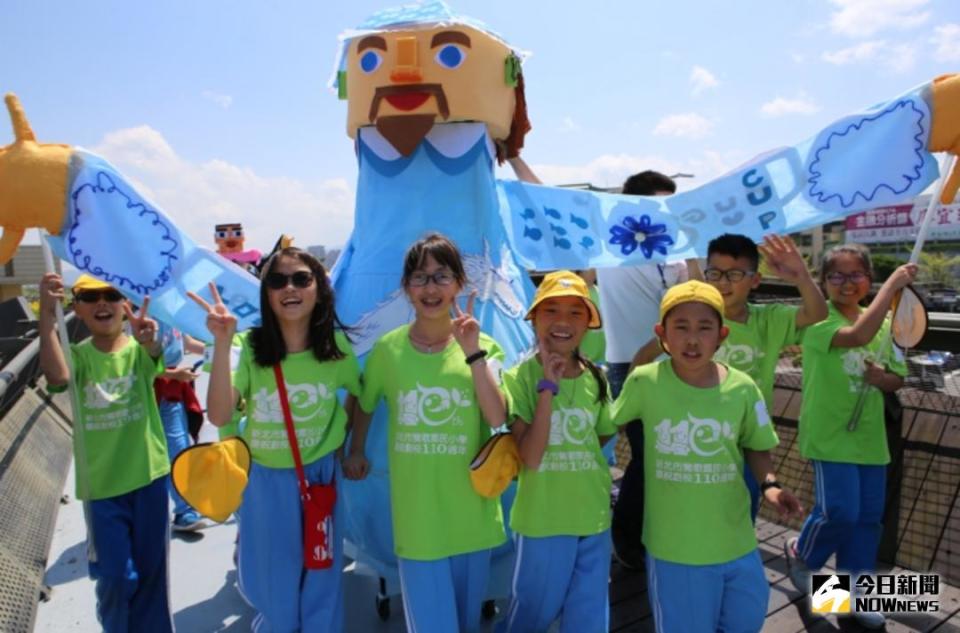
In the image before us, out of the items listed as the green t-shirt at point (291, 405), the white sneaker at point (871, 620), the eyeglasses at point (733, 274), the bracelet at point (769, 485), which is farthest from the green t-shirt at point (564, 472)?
the white sneaker at point (871, 620)

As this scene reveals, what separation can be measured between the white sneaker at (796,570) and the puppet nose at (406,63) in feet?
8.69

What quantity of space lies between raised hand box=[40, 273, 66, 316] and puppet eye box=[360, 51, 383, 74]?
1.47m

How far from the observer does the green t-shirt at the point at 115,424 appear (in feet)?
7.81

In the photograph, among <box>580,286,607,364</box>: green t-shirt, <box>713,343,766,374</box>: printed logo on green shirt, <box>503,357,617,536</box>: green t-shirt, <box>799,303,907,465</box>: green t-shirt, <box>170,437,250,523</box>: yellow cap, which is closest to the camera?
<box>170,437,250,523</box>: yellow cap

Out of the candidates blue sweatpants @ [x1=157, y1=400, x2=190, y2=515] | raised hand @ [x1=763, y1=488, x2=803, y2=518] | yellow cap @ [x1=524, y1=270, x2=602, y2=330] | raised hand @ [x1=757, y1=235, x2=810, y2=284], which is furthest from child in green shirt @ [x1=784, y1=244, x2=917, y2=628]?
blue sweatpants @ [x1=157, y1=400, x2=190, y2=515]

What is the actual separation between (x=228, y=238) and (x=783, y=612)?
23.3 ft

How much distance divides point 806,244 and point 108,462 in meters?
52.8

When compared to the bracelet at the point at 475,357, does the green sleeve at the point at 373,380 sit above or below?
below

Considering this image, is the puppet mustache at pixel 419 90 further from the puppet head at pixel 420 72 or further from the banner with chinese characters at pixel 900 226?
the banner with chinese characters at pixel 900 226

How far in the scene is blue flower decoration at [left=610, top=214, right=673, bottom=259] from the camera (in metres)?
3.05

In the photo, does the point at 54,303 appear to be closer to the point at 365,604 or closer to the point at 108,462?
the point at 108,462

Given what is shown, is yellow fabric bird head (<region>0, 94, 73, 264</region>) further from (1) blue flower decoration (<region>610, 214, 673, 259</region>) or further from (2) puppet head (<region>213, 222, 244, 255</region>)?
(2) puppet head (<region>213, 222, 244, 255</region>)

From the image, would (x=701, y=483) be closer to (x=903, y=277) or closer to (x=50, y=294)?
(x=903, y=277)

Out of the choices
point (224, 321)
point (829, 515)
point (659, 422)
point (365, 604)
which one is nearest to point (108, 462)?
point (224, 321)
